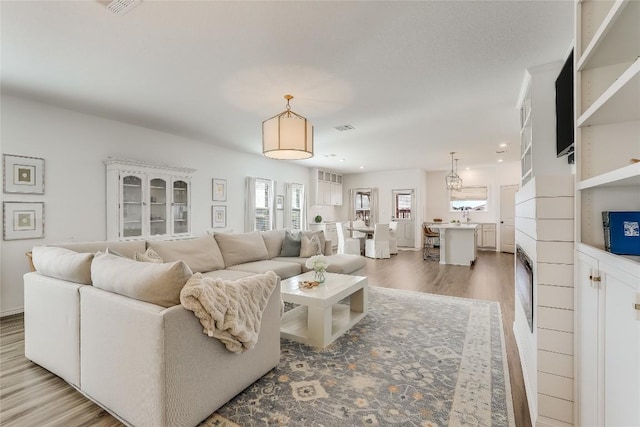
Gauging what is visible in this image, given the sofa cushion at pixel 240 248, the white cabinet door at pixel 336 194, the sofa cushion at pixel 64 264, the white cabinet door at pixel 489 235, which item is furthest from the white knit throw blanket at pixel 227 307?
the white cabinet door at pixel 489 235

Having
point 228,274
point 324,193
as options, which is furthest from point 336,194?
point 228,274

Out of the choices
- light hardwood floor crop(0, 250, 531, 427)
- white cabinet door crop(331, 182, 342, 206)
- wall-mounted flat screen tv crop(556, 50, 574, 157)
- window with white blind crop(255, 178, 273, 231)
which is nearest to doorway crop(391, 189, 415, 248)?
white cabinet door crop(331, 182, 342, 206)

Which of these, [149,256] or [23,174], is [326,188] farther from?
[23,174]

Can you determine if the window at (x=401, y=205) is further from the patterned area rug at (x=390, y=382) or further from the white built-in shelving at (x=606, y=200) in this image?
the white built-in shelving at (x=606, y=200)

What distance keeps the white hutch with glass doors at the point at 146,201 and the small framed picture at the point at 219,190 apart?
677mm

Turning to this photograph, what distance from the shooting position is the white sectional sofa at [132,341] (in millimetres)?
1464

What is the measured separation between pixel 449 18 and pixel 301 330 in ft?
9.17

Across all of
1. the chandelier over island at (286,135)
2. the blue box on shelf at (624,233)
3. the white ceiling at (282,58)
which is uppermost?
the white ceiling at (282,58)

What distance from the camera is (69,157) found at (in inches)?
150

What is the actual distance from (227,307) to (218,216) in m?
4.46

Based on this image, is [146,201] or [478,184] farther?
[478,184]

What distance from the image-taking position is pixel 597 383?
1245mm

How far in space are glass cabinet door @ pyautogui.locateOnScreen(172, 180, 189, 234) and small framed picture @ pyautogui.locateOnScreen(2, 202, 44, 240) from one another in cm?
163

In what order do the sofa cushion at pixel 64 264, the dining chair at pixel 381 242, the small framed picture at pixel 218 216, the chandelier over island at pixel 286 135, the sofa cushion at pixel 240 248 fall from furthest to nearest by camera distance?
1. the dining chair at pixel 381 242
2. the small framed picture at pixel 218 216
3. the sofa cushion at pixel 240 248
4. the chandelier over island at pixel 286 135
5. the sofa cushion at pixel 64 264
